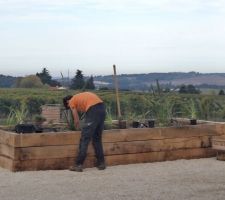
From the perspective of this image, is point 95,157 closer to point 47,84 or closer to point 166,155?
point 166,155

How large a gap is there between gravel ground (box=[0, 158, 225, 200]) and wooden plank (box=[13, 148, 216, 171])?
0.21 meters

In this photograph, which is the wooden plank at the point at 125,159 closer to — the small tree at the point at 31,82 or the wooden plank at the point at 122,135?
the wooden plank at the point at 122,135

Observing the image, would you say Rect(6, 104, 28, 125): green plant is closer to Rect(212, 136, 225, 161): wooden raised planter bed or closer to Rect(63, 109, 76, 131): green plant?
Rect(63, 109, 76, 131): green plant

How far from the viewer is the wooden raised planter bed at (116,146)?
10.4m

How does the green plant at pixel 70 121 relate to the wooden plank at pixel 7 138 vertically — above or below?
above

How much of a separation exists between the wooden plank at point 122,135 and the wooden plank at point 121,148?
72 millimetres

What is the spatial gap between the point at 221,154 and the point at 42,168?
136 inches

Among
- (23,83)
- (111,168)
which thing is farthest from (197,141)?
(23,83)

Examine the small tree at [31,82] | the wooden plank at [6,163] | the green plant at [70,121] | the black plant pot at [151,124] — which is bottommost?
the wooden plank at [6,163]

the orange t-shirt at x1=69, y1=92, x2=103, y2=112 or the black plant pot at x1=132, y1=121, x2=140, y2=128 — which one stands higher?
the orange t-shirt at x1=69, y1=92, x2=103, y2=112

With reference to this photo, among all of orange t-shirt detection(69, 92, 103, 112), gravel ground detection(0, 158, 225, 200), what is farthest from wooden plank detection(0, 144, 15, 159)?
orange t-shirt detection(69, 92, 103, 112)

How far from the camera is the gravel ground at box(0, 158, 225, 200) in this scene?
27.0 feet

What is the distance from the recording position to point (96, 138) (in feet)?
35.2

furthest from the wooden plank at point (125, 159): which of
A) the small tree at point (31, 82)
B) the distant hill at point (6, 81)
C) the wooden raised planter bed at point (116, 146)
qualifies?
the distant hill at point (6, 81)
